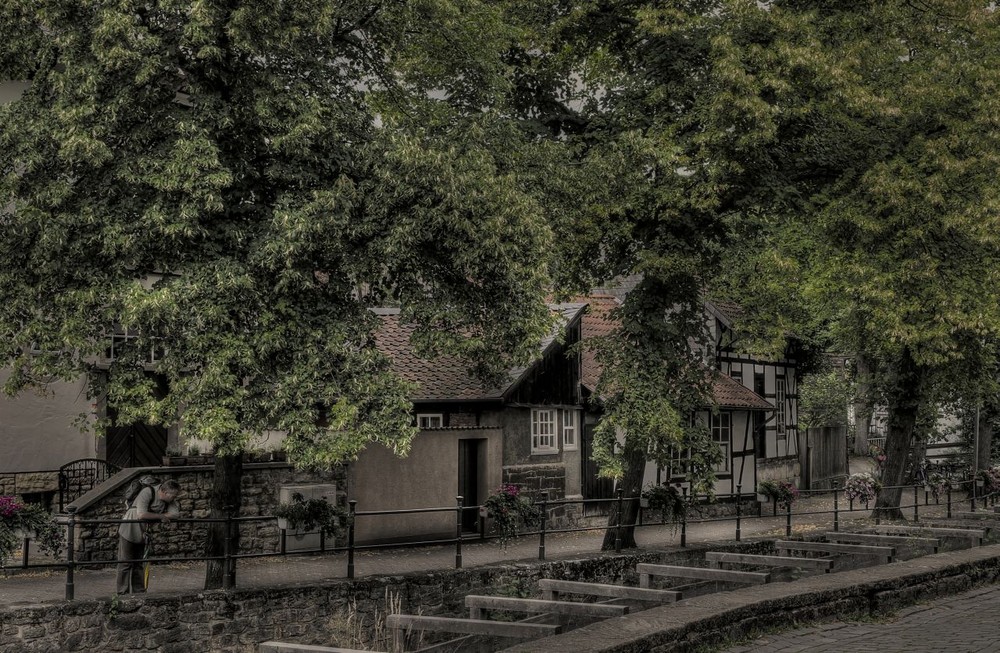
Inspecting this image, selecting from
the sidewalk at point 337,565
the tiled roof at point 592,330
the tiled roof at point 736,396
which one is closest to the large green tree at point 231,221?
the sidewalk at point 337,565

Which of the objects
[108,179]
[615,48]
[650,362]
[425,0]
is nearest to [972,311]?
[650,362]

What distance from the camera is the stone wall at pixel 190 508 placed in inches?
647

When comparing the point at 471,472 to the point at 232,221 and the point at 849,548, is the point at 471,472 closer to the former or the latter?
the point at 849,548

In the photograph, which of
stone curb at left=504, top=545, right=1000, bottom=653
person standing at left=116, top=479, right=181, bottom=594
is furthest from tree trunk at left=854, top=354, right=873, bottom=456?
person standing at left=116, top=479, right=181, bottom=594

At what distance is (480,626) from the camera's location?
11.0m

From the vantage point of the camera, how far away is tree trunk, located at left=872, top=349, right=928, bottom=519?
26422 mm

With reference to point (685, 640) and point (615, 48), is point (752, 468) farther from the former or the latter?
point (685, 640)

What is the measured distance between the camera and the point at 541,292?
1576 centimetres

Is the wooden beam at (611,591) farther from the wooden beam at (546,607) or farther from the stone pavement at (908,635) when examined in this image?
the stone pavement at (908,635)

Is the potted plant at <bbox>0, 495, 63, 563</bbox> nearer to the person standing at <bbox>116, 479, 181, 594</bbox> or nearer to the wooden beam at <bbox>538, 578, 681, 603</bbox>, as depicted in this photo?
the person standing at <bbox>116, 479, 181, 594</bbox>

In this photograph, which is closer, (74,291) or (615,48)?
(74,291)

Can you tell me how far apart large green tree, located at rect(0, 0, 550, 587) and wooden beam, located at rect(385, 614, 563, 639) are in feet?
9.25

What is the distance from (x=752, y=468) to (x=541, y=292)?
19.4 m

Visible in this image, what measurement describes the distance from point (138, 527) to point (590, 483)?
1340 centimetres
